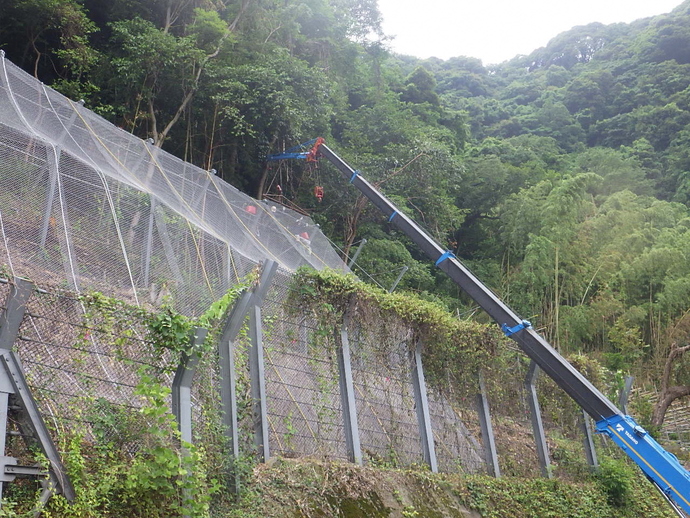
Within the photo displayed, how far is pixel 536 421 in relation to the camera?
7.81 meters

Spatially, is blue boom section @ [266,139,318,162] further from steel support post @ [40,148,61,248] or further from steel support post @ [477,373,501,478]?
steel support post @ [40,148,61,248]

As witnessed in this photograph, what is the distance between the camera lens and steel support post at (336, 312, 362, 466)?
5.48m

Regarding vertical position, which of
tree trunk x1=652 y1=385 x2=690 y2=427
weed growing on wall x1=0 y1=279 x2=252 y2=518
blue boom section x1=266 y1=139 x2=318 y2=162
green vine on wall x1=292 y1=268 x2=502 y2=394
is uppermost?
blue boom section x1=266 y1=139 x2=318 y2=162

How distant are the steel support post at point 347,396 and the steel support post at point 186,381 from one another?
5.72 ft

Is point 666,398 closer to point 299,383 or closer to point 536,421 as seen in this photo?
point 536,421

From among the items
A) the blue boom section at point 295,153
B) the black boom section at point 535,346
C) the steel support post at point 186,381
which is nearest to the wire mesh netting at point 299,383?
the steel support post at point 186,381

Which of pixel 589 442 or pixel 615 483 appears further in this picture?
pixel 589 442

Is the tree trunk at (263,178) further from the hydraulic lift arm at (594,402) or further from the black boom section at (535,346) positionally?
the hydraulic lift arm at (594,402)

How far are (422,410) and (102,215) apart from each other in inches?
133

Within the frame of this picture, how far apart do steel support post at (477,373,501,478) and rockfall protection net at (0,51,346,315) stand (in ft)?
8.48

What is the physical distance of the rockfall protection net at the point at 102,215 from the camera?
464 centimetres

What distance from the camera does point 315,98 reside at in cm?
1448

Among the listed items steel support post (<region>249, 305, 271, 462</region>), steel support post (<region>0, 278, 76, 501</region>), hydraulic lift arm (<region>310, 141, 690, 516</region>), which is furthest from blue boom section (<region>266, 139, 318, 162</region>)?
steel support post (<region>0, 278, 76, 501</region>)

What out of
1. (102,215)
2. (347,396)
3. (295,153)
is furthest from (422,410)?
(295,153)
